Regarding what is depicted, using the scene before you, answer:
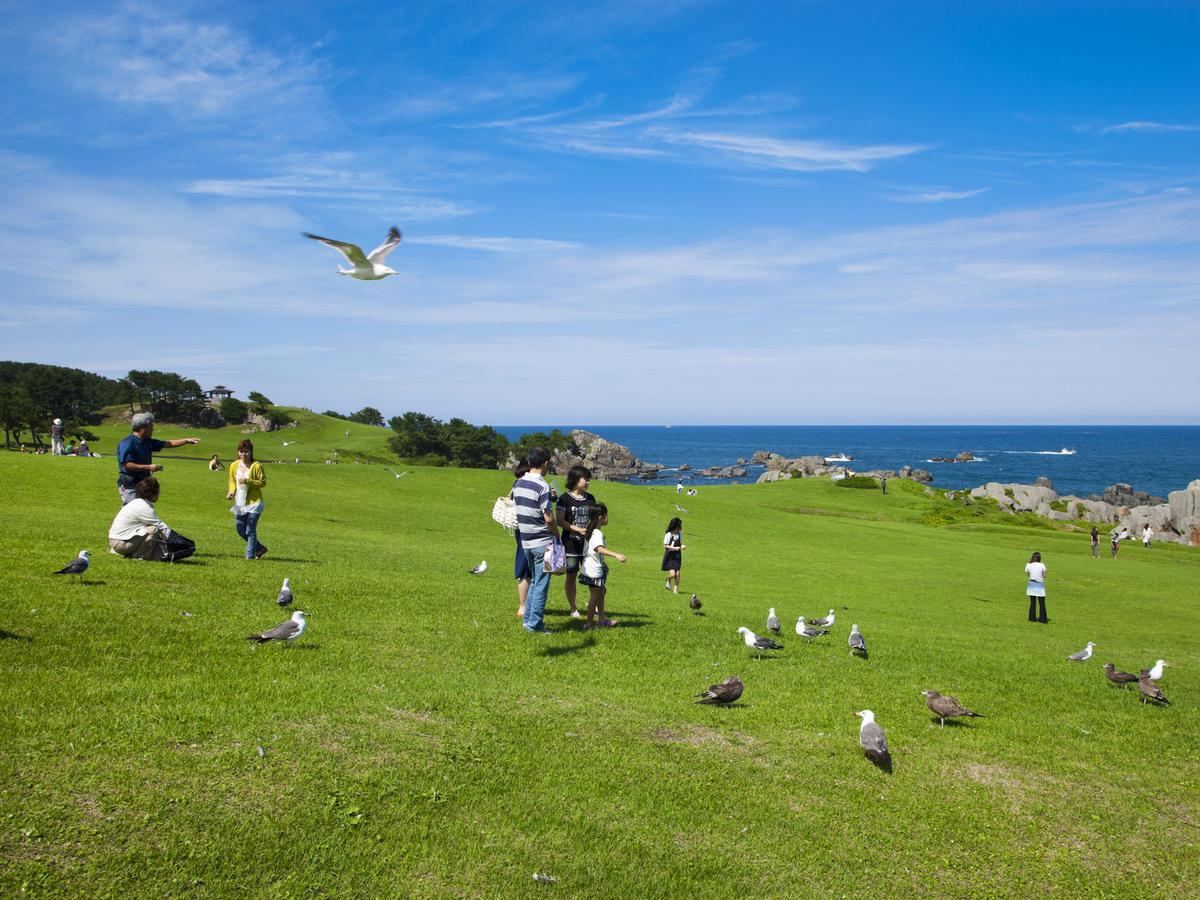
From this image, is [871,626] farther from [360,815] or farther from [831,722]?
[360,815]

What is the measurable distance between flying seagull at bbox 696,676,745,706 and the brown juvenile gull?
24.7 feet

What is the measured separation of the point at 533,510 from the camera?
1221 centimetres

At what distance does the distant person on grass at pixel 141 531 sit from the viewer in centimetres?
1413

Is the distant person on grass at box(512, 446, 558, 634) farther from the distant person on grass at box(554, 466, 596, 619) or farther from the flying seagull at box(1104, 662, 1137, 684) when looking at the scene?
the flying seagull at box(1104, 662, 1137, 684)

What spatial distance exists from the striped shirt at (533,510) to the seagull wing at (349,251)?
4388 mm

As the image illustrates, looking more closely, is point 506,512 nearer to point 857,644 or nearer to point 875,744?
point 857,644

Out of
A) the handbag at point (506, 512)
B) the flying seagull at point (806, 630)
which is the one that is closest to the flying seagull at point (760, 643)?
the flying seagull at point (806, 630)

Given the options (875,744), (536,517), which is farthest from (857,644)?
(536,517)

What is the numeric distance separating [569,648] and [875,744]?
5059 millimetres

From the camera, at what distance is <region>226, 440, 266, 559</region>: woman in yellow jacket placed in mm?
16703

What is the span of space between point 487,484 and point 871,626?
2849cm

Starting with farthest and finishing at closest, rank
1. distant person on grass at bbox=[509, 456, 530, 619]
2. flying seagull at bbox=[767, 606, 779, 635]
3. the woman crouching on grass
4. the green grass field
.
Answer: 1. flying seagull at bbox=[767, 606, 779, 635]
2. distant person on grass at bbox=[509, 456, 530, 619]
3. the woman crouching on grass
4. the green grass field

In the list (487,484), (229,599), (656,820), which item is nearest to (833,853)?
(656,820)

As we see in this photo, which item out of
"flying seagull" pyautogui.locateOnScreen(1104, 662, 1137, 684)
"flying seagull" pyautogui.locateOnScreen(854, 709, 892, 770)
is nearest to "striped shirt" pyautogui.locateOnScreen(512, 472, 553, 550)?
"flying seagull" pyautogui.locateOnScreen(854, 709, 892, 770)
